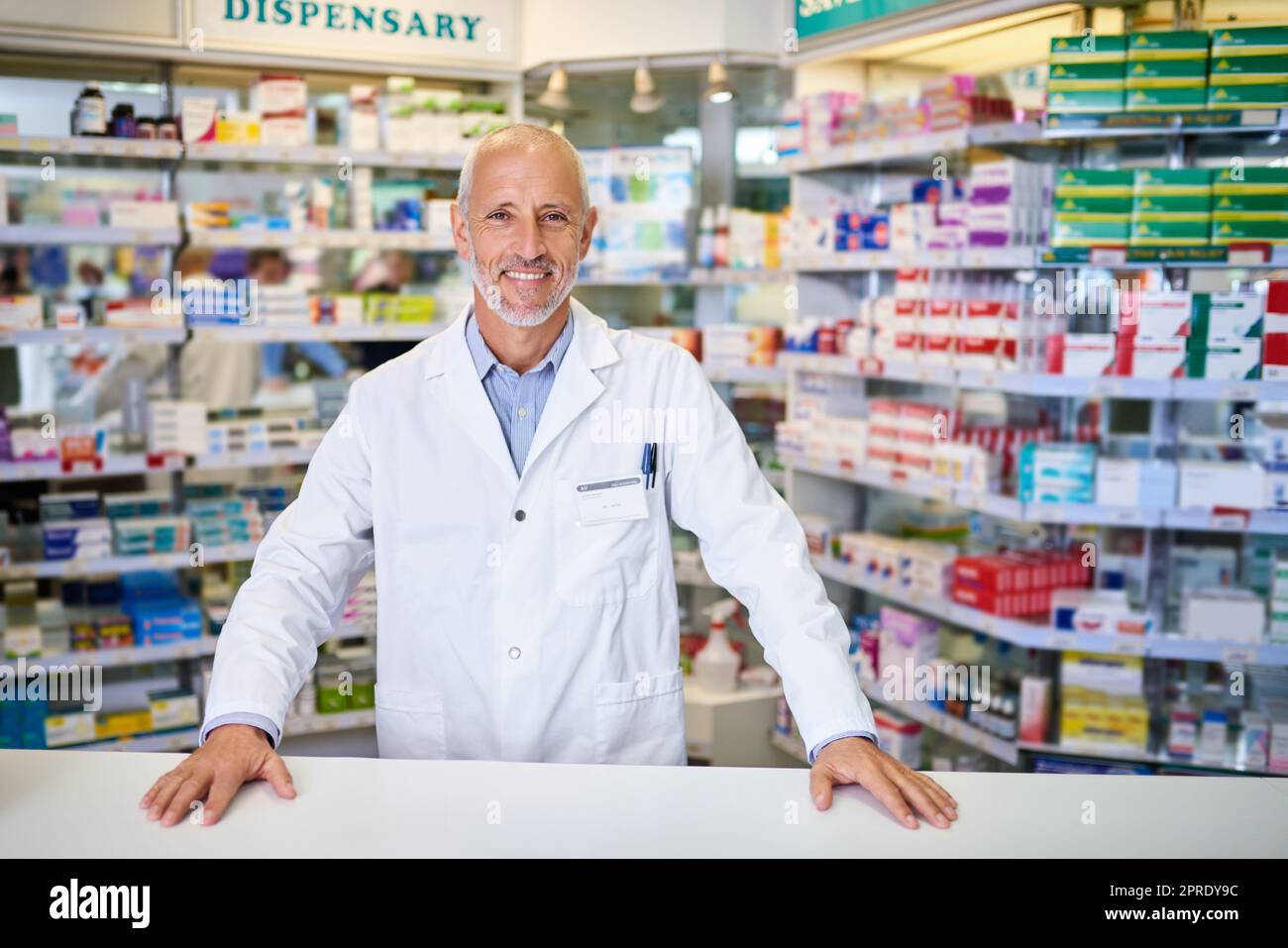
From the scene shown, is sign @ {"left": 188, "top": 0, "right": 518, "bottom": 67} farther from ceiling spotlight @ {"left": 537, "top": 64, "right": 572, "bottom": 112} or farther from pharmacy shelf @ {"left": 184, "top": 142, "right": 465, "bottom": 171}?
pharmacy shelf @ {"left": 184, "top": 142, "right": 465, "bottom": 171}

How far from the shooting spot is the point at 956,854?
139 centimetres

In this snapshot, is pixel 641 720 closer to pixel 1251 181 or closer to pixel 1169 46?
pixel 1251 181

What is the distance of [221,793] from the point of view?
5.03 feet

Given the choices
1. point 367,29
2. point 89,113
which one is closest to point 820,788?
point 89,113

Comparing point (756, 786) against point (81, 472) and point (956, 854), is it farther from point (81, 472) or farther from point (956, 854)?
point (81, 472)

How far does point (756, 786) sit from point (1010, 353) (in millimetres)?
2860

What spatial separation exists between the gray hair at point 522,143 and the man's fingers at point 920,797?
1.25m

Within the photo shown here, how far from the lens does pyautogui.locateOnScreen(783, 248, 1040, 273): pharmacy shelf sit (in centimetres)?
405

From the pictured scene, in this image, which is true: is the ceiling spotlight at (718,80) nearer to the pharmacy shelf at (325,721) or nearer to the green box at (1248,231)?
the green box at (1248,231)

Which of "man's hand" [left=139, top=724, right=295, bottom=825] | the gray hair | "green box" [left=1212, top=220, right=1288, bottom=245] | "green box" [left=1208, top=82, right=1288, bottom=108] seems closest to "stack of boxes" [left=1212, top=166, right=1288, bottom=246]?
"green box" [left=1212, top=220, right=1288, bottom=245]

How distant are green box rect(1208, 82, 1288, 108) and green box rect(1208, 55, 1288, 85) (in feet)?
0.05

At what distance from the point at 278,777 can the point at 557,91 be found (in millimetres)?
4294

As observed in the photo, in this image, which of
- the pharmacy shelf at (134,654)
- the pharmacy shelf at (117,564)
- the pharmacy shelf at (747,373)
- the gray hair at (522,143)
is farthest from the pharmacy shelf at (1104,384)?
the pharmacy shelf at (134,654)

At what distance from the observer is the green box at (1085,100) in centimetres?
386
